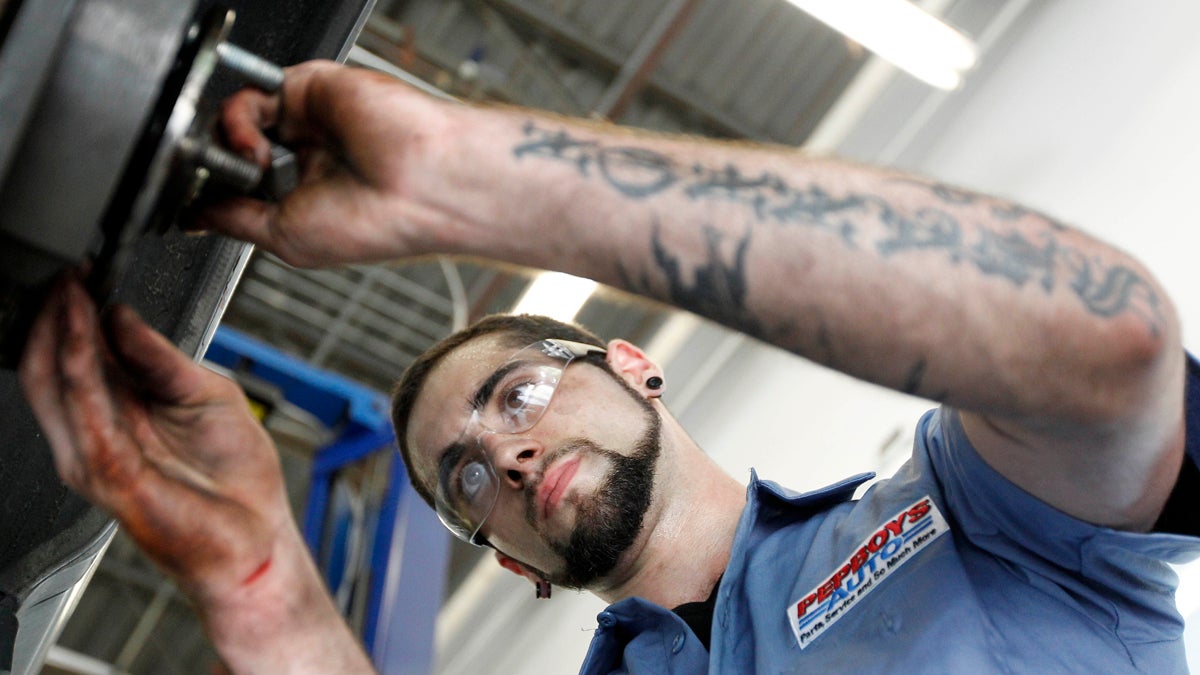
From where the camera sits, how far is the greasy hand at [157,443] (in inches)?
22.6

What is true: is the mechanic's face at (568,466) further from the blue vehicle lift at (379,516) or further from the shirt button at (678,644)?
the blue vehicle lift at (379,516)

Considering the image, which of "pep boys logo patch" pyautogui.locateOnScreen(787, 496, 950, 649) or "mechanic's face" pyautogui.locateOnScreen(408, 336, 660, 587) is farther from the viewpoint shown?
"mechanic's face" pyautogui.locateOnScreen(408, 336, 660, 587)

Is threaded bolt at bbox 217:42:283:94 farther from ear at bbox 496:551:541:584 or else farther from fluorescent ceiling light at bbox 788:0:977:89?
fluorescent ceiling light at bbox 788:0:977:89

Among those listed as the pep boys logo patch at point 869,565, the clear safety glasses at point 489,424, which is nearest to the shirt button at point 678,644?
the pep boys logo patch at point 869,565

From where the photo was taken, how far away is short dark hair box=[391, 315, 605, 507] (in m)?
1.51

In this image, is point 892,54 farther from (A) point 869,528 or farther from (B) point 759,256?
(B) point 759,256

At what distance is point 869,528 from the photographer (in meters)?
0.98

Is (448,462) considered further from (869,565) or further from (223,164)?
(223,164)

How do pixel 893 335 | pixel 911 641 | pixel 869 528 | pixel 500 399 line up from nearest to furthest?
pixel 893 335 → pixel 911 641 → pixel 869 528 → pixel 500 399

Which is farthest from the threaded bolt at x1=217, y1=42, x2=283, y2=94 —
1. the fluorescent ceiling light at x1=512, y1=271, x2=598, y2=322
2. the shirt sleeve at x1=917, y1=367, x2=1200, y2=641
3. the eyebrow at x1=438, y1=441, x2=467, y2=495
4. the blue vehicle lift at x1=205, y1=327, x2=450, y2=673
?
the fluorescent ceiling light at x1=512, y1=271, x2=598, y2=322

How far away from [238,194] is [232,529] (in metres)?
0.22

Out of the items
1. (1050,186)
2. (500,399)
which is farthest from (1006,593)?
(1050,186)

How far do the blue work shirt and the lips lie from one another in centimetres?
21

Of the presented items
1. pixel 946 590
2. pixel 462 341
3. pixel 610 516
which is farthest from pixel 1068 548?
pixel 462 341
